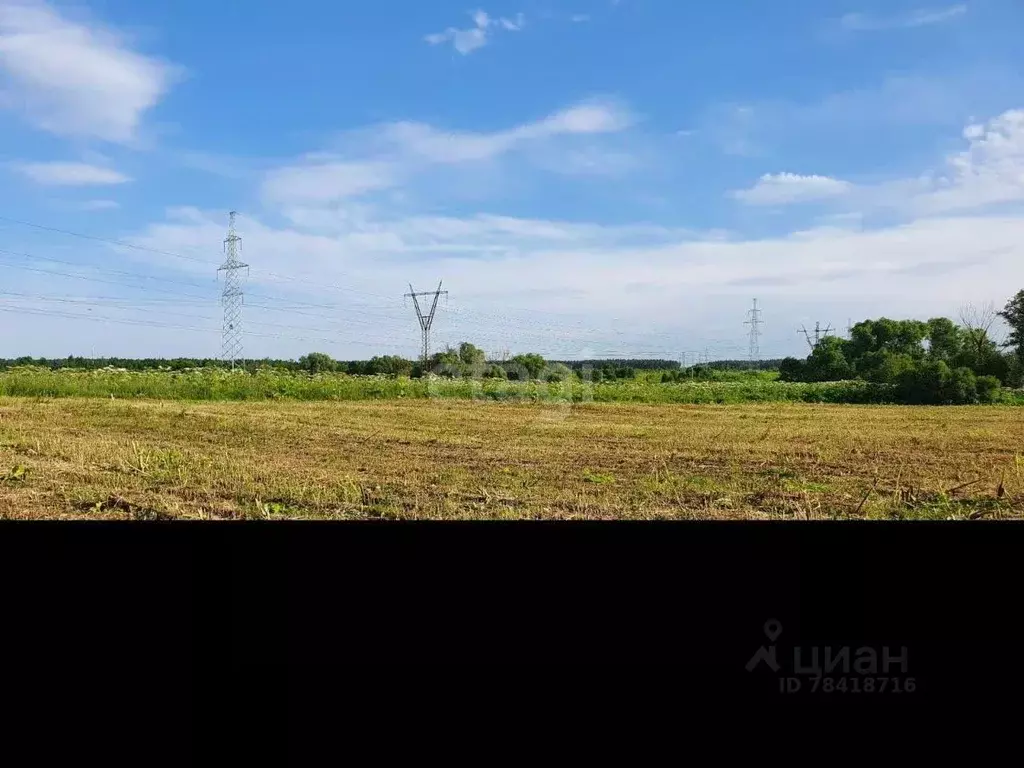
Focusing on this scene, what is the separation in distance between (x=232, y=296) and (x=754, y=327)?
7.16ft

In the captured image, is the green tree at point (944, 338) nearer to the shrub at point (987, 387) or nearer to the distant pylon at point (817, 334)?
the shrub at point (987, 387)

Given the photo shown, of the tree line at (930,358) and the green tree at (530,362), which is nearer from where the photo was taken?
the tree line at (930,358)

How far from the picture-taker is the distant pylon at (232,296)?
9.96 ft

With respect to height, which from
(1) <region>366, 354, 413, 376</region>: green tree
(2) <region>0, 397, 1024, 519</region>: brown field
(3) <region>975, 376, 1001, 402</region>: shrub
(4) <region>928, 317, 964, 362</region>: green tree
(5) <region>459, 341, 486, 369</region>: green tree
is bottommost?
(2) <region>0, 397, 1024, 519</region>: brown field

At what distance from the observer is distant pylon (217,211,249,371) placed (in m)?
3.04

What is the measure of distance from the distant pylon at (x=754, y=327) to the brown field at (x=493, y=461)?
35 centimetres

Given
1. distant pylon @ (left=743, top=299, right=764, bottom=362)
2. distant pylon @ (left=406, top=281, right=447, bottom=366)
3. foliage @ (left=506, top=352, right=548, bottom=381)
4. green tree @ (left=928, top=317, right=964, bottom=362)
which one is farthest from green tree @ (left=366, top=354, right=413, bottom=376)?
green tree @ (left=928, top=317, right=964, bottom=362)

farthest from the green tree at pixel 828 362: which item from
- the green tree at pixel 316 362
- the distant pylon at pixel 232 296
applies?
the distant pylon at pixel 232 296

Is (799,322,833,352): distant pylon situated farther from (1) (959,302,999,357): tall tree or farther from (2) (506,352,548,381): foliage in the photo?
(2) (506,352,548,381): foliage

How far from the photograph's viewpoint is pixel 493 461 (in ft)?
10.6

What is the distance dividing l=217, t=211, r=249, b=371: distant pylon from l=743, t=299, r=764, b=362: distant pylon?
208 cm

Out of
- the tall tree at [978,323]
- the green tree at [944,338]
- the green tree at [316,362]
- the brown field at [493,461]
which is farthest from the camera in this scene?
the green tree at [316,362]

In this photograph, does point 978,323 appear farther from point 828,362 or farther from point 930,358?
point 828,362
